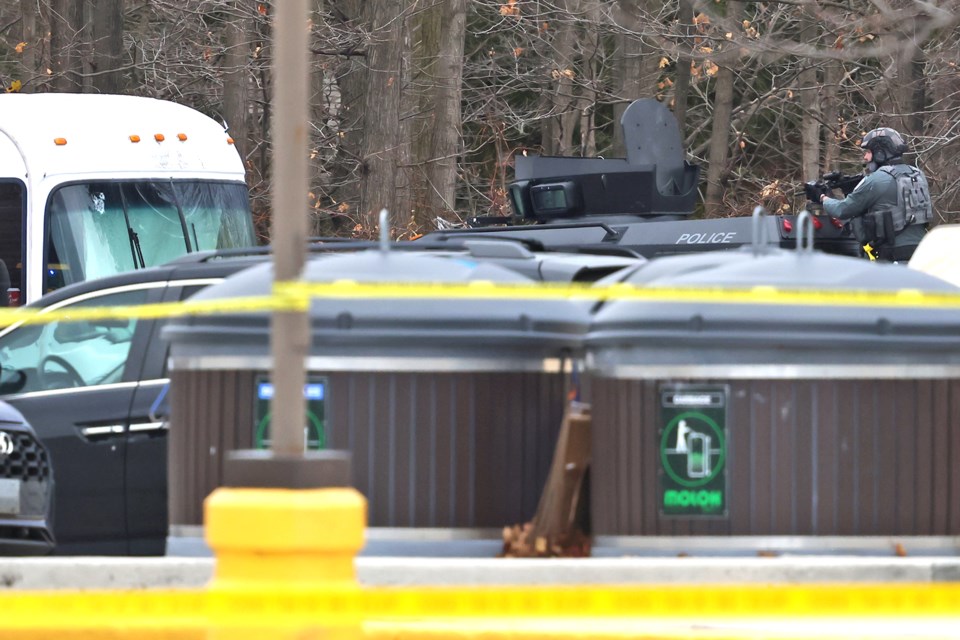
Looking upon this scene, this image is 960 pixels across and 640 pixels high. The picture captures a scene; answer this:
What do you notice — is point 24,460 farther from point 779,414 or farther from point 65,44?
point 65,44

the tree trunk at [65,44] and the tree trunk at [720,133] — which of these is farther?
the tree trunk at [720,133]

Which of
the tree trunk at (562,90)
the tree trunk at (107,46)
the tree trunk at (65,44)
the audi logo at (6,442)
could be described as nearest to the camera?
the audi logo at (6,442)

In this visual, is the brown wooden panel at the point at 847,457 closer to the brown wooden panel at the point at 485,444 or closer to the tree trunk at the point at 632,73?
the brown wooden panel at the point at 485,444

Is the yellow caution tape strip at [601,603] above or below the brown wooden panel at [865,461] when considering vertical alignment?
below

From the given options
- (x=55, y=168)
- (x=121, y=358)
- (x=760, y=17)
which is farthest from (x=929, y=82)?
(x=121, y=358)

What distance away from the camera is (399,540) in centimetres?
549

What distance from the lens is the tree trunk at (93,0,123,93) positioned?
2308cm

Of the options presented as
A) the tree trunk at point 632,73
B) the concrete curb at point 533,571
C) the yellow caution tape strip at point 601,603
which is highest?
the tree trunk at point 632,73

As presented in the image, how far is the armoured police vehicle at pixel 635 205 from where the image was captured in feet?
37.4

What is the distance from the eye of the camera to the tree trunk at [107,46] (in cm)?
2308

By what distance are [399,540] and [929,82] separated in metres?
17.2

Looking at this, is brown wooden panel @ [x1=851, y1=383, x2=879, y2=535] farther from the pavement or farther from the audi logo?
the audi logo

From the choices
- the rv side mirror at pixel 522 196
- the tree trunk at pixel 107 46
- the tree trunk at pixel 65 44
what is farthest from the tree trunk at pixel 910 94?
the tree trunk at pixel 65 44

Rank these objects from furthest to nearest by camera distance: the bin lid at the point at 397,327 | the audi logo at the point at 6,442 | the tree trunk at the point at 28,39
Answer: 1. the tree trunk at the point at 28,39
2. the audi logo at the point at 6,442
3. the bin lid at the point at 397,327
